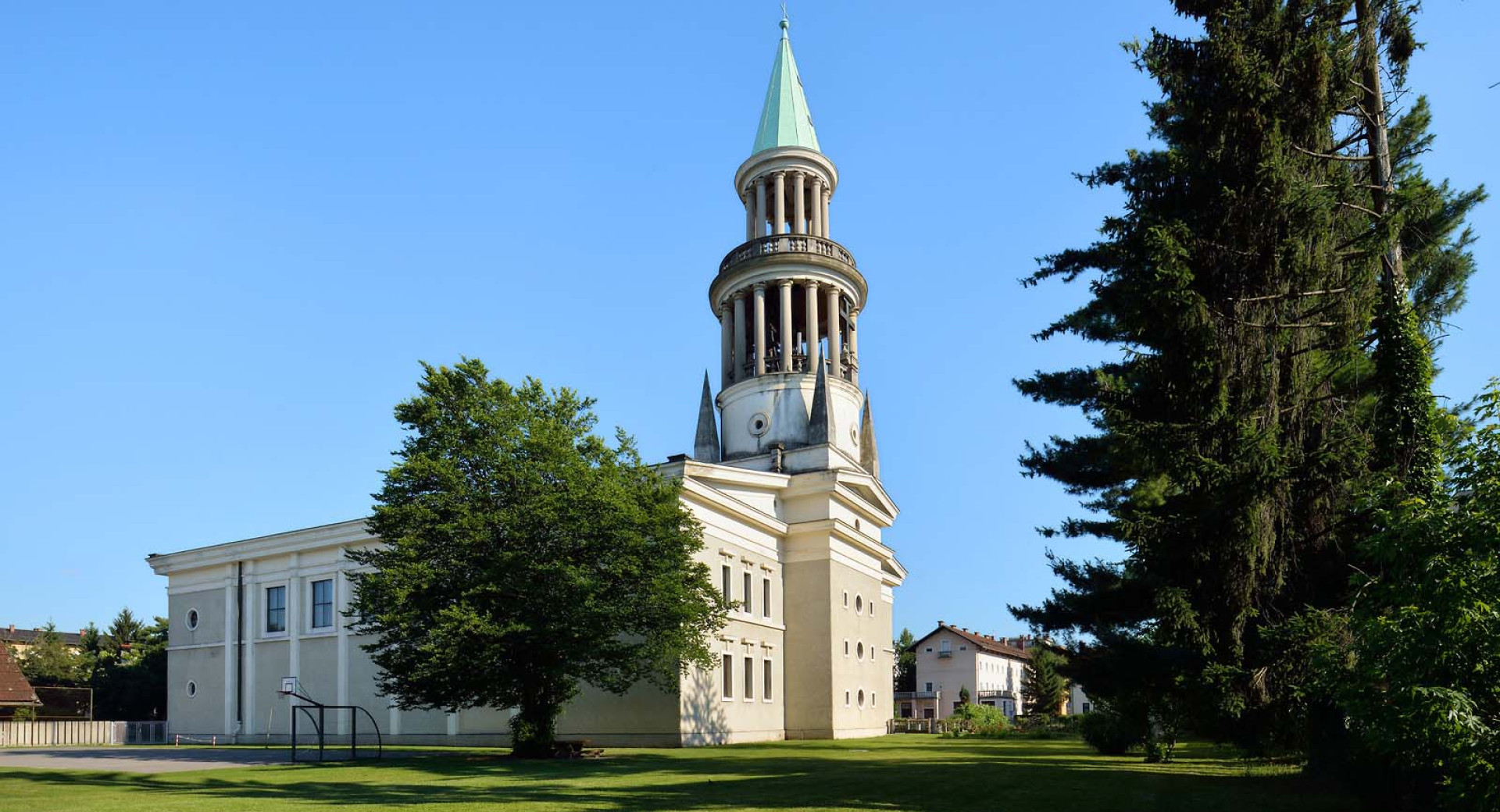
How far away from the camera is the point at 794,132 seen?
52281mm

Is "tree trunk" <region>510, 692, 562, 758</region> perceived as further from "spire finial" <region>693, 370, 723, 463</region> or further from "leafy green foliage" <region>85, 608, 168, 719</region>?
"leafy green foliage" <region>85, 608, 168, 719</region>

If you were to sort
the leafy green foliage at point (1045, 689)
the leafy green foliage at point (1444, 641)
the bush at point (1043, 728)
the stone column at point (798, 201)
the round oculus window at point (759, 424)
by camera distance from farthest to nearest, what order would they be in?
the leafy green foliage at point (1045, 689) → the bush at point (1043, 728) → the stone column at point (798, 201) → the round oculus window at point (759, 424) → the leafy green foliage at point (1444, 641)

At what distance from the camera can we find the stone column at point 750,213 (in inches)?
2061

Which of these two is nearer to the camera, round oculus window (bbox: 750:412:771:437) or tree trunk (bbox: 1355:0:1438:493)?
tree trunk (bbox: 1355:0:1438:493)

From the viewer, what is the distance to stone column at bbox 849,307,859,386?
165 ft

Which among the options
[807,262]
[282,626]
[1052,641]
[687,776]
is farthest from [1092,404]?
[282,626]

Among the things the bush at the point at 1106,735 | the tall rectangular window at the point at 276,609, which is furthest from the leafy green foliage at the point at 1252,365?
the tall rectangular window at the point at 276,609

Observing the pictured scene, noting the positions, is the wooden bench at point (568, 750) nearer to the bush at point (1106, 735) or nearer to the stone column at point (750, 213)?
the bush at point (1106, 735)

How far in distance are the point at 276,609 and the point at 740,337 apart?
2412 cm

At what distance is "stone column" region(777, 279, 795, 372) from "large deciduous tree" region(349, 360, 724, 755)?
19165 mm

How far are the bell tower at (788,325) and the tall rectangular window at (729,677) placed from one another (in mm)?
10343

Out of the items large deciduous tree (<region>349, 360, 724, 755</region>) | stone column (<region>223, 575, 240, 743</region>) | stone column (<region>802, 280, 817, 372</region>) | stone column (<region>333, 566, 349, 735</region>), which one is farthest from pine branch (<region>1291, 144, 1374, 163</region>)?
stone column (<region>223, 575, 240, 743</region>)

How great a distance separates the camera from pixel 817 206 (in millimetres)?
51531

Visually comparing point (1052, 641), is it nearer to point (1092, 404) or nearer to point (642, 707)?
point (1092, 404)
